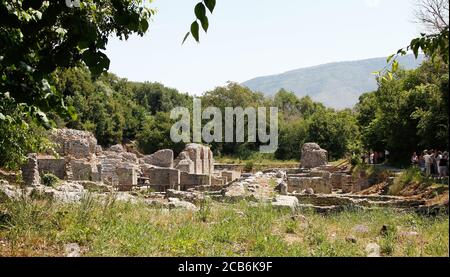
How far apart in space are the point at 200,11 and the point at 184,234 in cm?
542

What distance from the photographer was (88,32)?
356cm

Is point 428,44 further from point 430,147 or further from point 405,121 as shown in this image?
point 405,121

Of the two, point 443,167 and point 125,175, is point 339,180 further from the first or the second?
point 443,167

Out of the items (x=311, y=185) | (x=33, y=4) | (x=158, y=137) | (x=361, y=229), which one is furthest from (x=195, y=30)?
(x=158, y=137)

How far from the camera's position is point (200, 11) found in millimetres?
2828

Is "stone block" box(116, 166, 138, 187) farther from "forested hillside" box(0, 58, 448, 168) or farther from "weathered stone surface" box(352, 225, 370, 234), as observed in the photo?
"weathered stone surface" box(352, 225, 370, 234)

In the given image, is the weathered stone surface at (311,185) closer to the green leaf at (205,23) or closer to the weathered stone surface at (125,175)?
the weathered stone surface at (125,175)

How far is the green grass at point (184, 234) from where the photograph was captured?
22.3 feet

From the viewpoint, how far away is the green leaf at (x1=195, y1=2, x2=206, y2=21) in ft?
9.25

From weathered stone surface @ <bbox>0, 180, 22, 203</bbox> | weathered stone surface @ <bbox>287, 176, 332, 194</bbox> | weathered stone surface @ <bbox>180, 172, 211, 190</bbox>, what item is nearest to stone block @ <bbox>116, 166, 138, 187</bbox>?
weathered stone surface @ <bbox>180, 172, 211, 190</bbox>

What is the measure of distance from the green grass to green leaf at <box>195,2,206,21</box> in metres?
4.44

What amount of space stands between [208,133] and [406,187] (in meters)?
39.6

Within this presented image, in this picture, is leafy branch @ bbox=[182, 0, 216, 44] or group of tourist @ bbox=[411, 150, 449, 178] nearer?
leafy branch @ bbox=[182, 0, 216, 44]

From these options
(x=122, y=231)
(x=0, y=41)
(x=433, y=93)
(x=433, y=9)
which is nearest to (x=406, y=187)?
(x=433, y=93)
